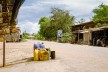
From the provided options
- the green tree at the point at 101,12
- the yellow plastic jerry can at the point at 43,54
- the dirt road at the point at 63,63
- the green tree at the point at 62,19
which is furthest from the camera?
the green tree at the point at 62,19

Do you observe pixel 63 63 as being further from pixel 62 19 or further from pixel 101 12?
pixel 62 19

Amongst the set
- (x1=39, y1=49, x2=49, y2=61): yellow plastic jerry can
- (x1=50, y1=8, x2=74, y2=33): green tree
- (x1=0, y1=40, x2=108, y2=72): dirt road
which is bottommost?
(x1=0, y1=40, x2=108, y2=72): dirt road

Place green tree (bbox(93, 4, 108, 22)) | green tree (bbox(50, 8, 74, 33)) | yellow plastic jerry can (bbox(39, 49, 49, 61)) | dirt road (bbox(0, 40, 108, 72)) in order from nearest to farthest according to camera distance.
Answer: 1. dirt road (bbox(0, 40, 108, 72))
2. yellow plastic jerry can (bbox(39, 49, 49, 61))
3. green tree (bbox(93, 4, 108, 22))
4. green tree (bbox(50, 8, 74, 33))

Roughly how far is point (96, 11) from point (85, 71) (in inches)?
2592

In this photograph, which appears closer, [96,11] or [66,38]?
[66,38]

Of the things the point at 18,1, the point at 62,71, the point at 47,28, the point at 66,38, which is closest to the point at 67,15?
the point at 47,28

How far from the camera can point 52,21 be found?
99.6 m

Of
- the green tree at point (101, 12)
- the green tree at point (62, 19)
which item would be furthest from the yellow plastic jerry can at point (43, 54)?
the green tree at point (62, 19)

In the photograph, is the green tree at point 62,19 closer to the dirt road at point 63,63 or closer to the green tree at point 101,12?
the green tree at point 101,12

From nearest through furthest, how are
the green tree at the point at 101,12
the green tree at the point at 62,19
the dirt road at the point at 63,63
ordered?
the dirt road at the point at 63,63 < the green tree at the point at 101,12 < the green tree at the point at 62,19

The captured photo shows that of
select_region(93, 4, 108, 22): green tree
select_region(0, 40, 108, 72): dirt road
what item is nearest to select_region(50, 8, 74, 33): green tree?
select_region(93, 4, 108, 22): green tree

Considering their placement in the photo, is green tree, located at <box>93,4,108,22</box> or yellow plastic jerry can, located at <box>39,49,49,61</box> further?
green tree, located at <box>93,4,108,22</box>

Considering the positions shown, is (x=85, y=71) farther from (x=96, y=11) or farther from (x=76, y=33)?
(x=96, y=11)

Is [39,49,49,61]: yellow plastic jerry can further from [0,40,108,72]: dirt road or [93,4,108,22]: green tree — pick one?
[93,4,108,22]: green tree
